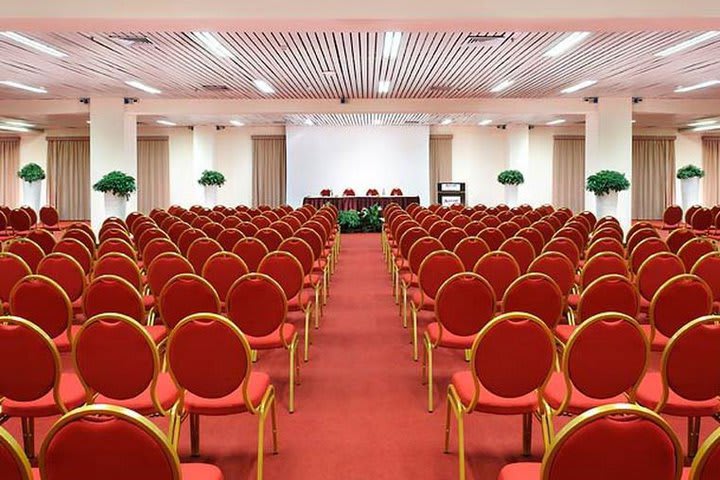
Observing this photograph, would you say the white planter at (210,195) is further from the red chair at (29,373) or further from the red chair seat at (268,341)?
the red chair at (29,373)

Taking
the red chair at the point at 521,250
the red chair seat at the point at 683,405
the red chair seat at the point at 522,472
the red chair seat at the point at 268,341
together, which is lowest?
the red chair seat at the point at 522,472

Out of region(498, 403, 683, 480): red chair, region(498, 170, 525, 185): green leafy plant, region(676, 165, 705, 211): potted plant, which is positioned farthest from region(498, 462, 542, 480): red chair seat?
region(498, 170, 525, 185): green leafy plant

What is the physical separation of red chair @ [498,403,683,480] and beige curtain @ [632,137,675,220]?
27802 mm

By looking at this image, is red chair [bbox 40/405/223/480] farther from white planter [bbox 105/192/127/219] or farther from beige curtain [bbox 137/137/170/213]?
beige curtain [bbox 137/137/170/213]

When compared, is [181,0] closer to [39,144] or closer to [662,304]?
[662,304]

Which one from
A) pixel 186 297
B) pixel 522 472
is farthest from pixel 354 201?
pixel 522 472

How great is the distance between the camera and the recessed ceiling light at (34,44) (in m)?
10.8

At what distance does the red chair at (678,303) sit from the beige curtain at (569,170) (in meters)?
24.3

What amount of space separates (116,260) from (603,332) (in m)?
4.62

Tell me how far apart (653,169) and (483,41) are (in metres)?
19.6

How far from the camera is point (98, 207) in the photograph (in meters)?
18.9

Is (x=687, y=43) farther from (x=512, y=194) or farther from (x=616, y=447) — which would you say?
(x=512, y=194)

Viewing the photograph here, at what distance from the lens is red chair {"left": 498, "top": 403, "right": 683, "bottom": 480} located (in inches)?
91.1

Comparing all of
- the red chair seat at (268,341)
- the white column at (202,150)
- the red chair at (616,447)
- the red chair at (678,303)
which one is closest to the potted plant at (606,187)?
the red chair at (678,303)
